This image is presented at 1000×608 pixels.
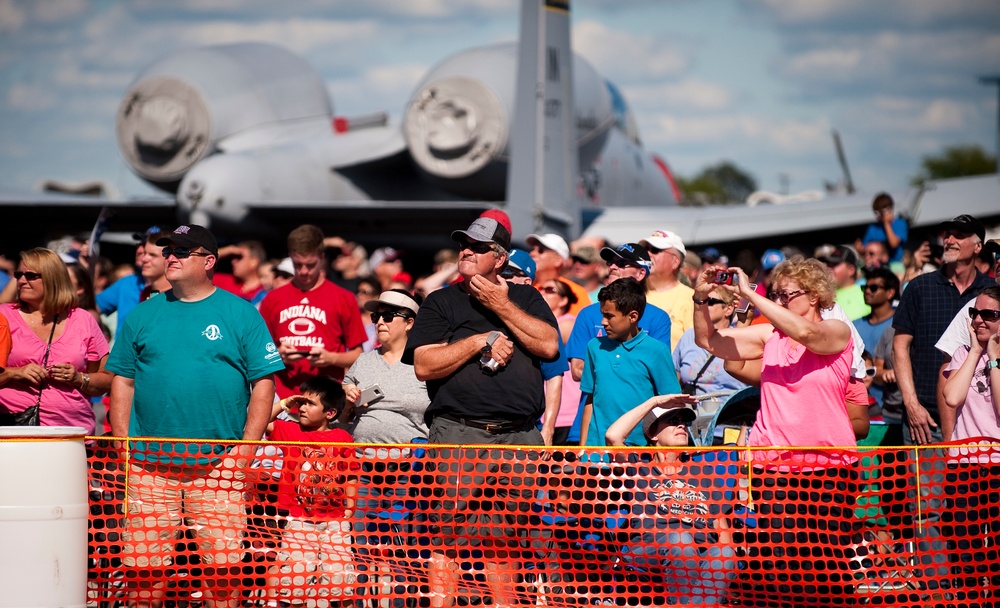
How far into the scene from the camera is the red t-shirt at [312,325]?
6910 mm

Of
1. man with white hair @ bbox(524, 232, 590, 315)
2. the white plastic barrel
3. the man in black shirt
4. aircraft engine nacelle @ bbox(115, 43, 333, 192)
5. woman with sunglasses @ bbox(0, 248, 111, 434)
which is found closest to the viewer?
the white plastic barrel

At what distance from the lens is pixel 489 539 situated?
4.89 metres

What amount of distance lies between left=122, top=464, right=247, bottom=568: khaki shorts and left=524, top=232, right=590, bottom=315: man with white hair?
277 centimetres

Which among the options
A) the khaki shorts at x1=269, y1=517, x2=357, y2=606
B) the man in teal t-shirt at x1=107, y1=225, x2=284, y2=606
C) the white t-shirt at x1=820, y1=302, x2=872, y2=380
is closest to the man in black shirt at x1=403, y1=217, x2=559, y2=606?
the khaki shorts at x1=269, y1=517, x2=357, y2=606

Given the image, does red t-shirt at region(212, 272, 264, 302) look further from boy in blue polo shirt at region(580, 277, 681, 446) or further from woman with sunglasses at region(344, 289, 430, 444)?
boy in blue polo shirt at region(580, 277, 681, 446)

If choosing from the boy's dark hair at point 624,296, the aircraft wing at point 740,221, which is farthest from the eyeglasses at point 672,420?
the aircraft wing at point 740,221

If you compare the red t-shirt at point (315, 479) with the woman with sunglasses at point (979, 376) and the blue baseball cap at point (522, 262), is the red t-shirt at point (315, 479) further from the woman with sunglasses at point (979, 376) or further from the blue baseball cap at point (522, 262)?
the woman with sunglasses at point (979, 376)

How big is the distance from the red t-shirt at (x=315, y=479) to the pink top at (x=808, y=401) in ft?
6.57

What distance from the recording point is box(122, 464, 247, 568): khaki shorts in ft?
16.1

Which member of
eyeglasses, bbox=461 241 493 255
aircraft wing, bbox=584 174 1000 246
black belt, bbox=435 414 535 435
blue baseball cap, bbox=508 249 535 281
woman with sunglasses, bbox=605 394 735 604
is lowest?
woman with sunglasses, bbox=605 394 735 604

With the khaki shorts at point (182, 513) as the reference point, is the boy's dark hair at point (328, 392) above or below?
above

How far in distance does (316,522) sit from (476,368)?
1.08 meters

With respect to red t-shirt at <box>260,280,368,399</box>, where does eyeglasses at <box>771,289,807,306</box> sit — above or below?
below

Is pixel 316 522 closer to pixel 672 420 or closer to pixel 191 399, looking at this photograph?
pixel 191 399
